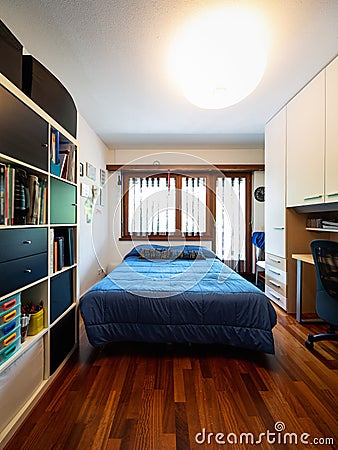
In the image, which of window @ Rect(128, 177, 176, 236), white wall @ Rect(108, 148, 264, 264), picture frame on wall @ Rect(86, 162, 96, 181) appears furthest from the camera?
white wall @ Rect(108, 148, 264, 264)

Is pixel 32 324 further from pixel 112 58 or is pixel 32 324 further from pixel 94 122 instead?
pixel 94 122

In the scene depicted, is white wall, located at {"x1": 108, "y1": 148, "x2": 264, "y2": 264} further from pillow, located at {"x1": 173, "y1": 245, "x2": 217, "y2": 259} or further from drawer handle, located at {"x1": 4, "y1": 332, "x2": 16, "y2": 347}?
drawer handle, located at {"x1": 4, "y1": 332, "x2": 16, "y2": 347}

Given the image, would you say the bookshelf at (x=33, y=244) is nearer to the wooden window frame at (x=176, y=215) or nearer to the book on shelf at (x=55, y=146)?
the book on shelf at (x=55, y=146)

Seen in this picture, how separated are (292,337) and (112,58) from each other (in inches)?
117

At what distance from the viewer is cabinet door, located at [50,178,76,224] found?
191 centimetres

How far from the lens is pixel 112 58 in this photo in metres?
2.30

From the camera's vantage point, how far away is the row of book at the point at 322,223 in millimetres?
2781

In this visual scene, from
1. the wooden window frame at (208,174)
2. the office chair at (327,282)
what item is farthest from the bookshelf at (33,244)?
the wooden window frame at (208,174)

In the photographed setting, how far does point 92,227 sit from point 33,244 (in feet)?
8.24

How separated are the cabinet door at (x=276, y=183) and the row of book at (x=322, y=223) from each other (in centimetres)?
29

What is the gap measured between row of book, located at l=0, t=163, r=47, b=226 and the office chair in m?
2.09

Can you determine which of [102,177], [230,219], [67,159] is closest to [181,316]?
[67,159]

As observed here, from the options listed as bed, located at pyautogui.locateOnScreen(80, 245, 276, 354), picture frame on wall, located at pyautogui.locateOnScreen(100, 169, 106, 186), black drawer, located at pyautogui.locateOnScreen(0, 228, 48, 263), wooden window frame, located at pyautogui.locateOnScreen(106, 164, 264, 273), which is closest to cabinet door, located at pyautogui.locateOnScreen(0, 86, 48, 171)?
black drawer, located at pyautogui.locateOnScreen(0, 228, 48, 263)

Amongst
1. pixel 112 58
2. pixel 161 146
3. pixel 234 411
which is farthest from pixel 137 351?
pixel 161 146
